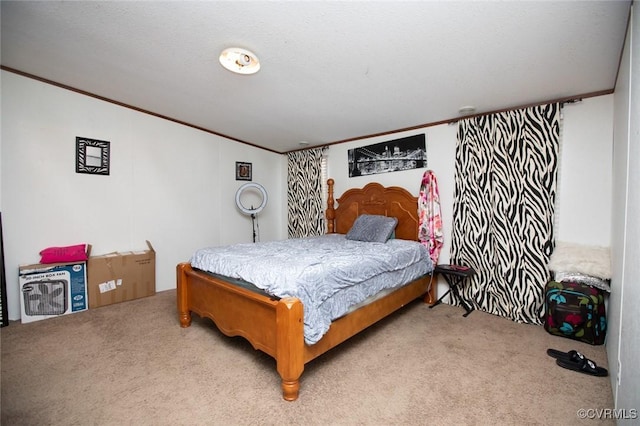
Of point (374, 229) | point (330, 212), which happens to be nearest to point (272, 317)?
point (374, 229)

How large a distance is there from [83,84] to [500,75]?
4.17 metres

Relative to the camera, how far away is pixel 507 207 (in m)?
2.90

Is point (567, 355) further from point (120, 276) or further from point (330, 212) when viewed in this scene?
point (120, 276)

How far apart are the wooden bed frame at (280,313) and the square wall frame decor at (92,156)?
1810 mm

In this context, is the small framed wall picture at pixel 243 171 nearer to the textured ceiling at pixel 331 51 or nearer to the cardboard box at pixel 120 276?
the textured ceiling at pixel 331 51

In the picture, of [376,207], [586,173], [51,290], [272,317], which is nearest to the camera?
[272,317]

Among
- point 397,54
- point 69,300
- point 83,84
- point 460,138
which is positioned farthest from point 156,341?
point 460,138

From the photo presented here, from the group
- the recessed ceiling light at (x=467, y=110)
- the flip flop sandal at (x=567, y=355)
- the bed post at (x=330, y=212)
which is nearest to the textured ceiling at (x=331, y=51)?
the recessed ceiling light at (x=467, y=110)

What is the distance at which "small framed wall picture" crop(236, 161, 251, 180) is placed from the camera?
4.74 metres

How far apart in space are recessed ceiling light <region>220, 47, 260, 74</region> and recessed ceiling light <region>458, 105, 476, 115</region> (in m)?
2.19

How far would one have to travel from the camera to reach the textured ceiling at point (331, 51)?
1676 millimetres

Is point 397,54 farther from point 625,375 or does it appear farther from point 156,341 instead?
point 156,341

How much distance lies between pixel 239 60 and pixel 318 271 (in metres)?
1.81

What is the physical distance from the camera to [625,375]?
1.36 metres
